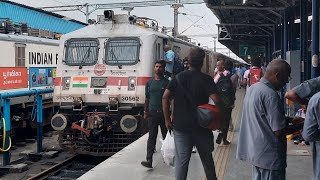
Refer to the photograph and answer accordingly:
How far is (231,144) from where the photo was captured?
838 cm

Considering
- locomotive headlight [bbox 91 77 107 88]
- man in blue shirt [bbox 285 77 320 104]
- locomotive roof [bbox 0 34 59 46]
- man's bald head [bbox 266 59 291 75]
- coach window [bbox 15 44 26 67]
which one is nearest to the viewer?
man's bald head [bbox 266 59 291 75]

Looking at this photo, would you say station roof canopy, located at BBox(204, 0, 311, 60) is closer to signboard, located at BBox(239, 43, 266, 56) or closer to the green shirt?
signboard, located at BBox(239, 43, 266, 56)

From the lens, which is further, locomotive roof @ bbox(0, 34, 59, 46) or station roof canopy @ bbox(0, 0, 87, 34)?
station roof canopy @ bbox(0, 0, 87, 34)

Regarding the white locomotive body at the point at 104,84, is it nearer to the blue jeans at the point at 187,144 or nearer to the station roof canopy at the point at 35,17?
the blue jeans at the point at 187,144

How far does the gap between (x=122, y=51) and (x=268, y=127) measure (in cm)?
651

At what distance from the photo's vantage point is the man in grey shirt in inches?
141

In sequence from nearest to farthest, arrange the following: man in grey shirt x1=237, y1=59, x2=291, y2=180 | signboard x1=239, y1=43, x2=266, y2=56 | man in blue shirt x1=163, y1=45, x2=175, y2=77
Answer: man in grey shirt x1=237, y1=59, x2=291, y2=180 → man in blue shirt x1=163, y1=45, x2=175, y2=77 → signboard x1=239, y1=43, x2=266, y2=56

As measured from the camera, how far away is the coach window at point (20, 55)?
1273 cm

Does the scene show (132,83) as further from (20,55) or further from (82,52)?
(20,55)

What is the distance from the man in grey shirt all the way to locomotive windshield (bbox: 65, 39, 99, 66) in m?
6.63

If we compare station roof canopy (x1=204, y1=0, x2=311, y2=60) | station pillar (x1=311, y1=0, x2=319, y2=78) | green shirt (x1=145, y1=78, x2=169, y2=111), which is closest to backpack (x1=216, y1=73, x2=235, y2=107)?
station pillar (x1=311, y1=0, x2=319, y2=78)

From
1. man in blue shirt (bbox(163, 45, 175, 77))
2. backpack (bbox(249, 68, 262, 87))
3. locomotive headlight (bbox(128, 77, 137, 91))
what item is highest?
man in blue shirt (bbox(163, 45, 175, 77))

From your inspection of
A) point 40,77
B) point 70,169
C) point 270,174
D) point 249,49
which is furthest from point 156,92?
point 249,49

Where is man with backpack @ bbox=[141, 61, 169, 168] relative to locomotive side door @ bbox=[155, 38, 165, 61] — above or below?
below
